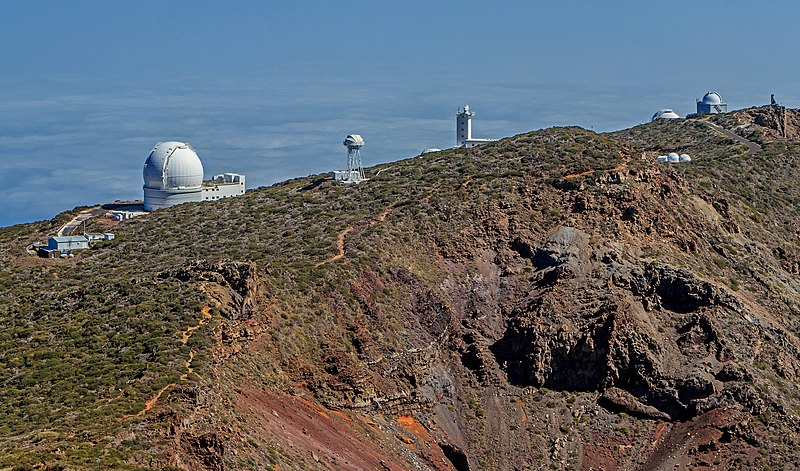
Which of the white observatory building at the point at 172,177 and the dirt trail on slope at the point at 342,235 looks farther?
the white observatory building at the point at 172,177

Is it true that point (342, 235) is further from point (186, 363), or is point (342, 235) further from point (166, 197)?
point (166, 197)

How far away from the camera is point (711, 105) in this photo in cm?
10756

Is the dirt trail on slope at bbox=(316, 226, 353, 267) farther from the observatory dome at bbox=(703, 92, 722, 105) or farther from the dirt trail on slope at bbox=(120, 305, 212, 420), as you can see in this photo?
the observatory dome at bbox=(703, 92, 722, 105)

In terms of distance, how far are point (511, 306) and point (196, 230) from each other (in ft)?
59.3

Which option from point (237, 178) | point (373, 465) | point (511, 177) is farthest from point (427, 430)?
point (237, 178)

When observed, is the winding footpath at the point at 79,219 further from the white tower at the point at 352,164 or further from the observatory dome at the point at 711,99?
the observatory dome at the point at 711,99

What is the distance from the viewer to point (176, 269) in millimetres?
51500

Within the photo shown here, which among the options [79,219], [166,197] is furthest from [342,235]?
[79,219]

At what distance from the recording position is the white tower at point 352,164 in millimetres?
70438

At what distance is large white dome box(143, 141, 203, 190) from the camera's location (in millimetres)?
75875

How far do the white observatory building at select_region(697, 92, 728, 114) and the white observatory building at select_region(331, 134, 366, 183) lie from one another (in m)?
47.3

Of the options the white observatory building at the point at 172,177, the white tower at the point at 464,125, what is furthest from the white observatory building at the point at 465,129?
the white observatory building at the point at 172,177

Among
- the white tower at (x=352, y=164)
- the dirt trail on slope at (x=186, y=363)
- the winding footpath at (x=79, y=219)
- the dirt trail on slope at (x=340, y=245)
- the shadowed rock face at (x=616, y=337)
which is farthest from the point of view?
the white tower at (x=352, y=164)

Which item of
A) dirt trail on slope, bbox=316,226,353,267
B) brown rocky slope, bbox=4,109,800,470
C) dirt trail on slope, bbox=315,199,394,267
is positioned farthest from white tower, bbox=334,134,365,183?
dirt trail on slope, bbox=316,226,353,267
